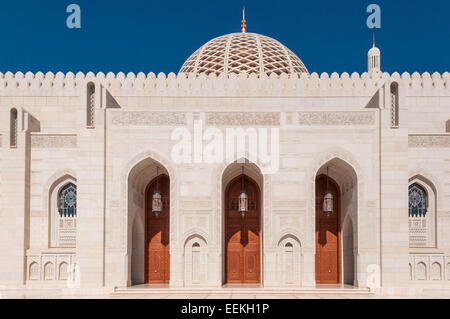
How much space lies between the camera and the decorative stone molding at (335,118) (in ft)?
51.5

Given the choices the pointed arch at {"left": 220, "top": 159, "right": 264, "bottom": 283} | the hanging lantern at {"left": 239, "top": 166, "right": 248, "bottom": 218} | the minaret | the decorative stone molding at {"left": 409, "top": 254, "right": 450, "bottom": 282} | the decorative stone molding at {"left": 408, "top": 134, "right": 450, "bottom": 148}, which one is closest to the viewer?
the hanging lantern at {"left": 239, "top": 166, "right": 248, "bottom": 218}

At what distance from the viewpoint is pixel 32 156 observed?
17875mm

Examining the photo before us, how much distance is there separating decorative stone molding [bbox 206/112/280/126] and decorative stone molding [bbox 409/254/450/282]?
5127 millimetres

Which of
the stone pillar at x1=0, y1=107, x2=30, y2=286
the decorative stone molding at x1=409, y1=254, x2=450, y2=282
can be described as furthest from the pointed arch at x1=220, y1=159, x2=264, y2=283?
the stone pillar at x1=0, y1=107, x2=30, y2=286

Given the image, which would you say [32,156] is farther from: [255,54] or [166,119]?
[255,54]

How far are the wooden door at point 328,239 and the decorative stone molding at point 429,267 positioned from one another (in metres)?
1.88

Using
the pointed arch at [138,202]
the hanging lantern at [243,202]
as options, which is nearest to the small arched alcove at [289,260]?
the hanging lantern at [243,202]

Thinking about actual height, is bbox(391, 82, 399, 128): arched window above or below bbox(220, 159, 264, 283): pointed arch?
above

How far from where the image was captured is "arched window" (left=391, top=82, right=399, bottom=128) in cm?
1570

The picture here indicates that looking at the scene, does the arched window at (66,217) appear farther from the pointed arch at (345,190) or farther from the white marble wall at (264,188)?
the pointed arch at (345,190)

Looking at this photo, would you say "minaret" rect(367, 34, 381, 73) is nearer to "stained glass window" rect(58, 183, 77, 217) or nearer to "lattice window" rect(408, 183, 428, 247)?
"lattice window" rect(408, 183, 428, 247)

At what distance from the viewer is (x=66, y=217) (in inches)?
707
